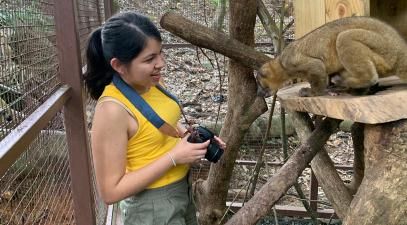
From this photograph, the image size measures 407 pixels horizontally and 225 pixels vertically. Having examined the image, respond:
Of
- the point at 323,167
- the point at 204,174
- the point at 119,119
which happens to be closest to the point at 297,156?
the point at 323,167

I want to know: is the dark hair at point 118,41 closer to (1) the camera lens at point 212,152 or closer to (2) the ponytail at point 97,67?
(2) the ponytail at point 97,67

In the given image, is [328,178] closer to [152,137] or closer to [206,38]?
[206,38]

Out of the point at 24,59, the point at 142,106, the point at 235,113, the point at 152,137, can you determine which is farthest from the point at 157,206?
the point at 235,113

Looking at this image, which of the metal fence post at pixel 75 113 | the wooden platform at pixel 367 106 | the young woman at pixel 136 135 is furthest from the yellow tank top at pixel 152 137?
the wooden platform at pixel 367 106

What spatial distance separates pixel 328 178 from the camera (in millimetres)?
2193

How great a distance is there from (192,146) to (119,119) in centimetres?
24

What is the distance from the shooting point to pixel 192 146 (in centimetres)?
159

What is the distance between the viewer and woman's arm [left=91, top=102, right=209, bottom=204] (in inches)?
60.7

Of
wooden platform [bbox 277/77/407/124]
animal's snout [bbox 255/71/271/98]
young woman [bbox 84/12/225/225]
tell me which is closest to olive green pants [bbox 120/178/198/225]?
young woman [bbox 84/12/225/225]

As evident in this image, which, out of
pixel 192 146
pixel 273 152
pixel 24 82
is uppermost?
pixel 24 82

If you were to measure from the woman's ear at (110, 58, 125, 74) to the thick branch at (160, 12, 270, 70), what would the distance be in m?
0.49

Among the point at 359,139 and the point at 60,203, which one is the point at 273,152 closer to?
the point at 359,139

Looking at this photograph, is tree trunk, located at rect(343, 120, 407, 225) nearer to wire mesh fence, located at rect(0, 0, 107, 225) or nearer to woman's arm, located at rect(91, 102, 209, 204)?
woman's arm, located at rect(91, 102, 209, 204)

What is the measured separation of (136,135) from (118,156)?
103mm
